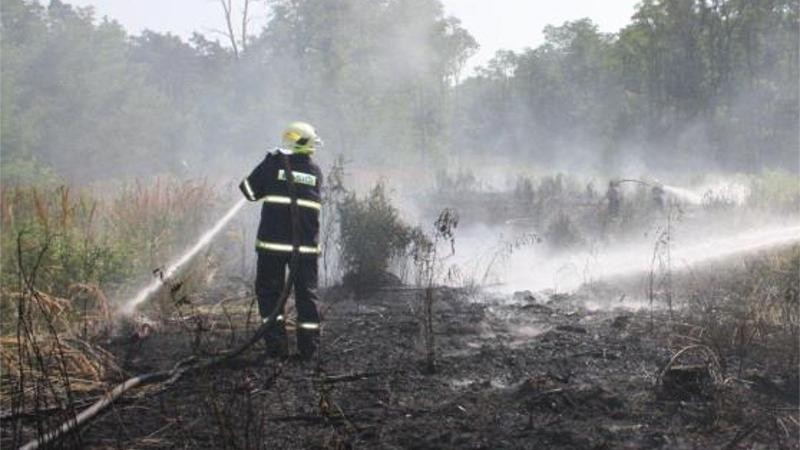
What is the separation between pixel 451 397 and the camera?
424 cm

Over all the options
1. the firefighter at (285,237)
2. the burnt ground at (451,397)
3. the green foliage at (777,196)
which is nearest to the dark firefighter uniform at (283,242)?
the firefighter at (285,237)

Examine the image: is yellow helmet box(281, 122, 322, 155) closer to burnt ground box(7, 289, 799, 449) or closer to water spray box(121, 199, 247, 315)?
water spray box(121, 199, 247, 315)

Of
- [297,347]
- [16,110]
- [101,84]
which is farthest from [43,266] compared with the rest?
[101,84]

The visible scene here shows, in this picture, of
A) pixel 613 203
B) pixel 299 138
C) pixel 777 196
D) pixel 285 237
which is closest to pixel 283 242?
pixel 285 237

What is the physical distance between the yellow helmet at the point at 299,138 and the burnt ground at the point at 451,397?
1653 millimetres

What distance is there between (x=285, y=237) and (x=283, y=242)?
0.04m

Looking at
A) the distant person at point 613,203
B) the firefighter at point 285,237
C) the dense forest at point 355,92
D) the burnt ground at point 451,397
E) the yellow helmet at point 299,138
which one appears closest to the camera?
the burnt ground at point 451,397

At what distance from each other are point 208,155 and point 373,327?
80.1 ft

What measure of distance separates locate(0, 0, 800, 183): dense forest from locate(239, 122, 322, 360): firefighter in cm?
1707

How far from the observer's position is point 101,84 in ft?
84.3

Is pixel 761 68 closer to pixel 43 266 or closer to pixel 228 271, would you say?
pixel 228 271

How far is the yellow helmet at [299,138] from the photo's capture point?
5.43 meters

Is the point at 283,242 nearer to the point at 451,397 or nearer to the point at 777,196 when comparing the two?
the point at 451,397

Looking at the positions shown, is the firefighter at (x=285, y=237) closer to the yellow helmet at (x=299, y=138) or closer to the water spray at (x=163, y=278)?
the yellow helmet at (x=299, y=138)
